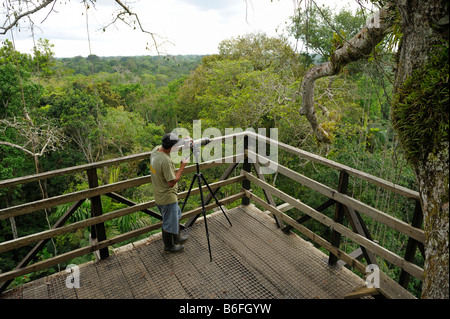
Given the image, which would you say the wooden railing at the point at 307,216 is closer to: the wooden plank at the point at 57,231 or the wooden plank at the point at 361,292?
the wooden plank at the point at 57,231

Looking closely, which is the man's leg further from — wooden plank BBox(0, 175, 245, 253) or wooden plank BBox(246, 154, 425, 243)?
wooden plank BBox(246, 154, 425, 243)

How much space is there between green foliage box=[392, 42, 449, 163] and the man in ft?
6.14

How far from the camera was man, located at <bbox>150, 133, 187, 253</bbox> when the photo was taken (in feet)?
9.40

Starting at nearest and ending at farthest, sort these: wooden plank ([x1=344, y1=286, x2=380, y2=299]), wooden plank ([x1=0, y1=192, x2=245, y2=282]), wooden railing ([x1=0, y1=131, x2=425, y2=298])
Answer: wooden railing ([x1=0, y1=131, x2=425, y2=298])
wooden plank ([x1=344, y1=286, x2=380, y2=299])
wooden plank ([x1=0, y1=192, x2=245, y2=282])

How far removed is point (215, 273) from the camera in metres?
2.93

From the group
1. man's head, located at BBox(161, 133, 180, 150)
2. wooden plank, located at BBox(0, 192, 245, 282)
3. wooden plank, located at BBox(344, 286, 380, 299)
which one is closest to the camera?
wooden plank, located at BBox(344, 286, 380, 299)

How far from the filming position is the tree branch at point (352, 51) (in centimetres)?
215

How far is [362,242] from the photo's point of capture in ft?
8.47

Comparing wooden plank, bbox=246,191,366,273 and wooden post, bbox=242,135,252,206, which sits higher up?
wooden post, bbox=242,135,252,206

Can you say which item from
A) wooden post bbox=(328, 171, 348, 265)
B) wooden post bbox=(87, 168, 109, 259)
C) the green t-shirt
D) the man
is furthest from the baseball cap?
wooden post bbox=(328, 171, 348, 265)

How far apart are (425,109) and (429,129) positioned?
0.12m

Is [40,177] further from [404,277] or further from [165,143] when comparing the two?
[404,277]

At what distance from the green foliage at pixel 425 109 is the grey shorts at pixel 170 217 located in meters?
2.16
